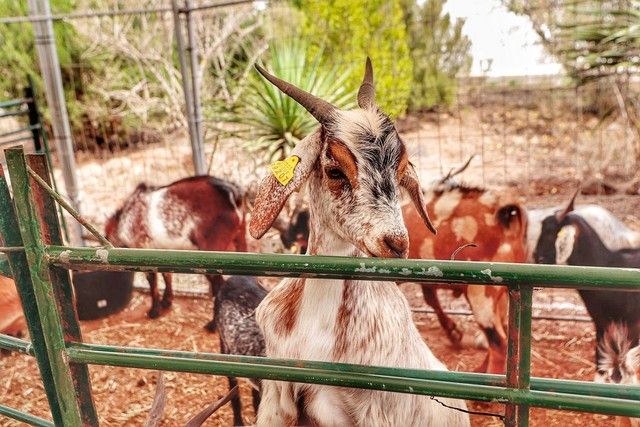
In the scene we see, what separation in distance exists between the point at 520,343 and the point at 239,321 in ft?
7.80

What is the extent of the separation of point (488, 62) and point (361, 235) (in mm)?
4525

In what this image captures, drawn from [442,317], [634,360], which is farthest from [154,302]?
[634,360]

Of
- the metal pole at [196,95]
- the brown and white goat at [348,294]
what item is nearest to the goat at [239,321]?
the brown and white goat at [348,294]

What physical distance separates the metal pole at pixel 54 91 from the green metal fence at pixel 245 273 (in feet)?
13.0

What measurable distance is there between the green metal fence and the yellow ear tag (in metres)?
0.76

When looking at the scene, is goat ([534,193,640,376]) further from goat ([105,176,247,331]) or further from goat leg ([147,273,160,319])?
goat leg ([147,273,160,319])

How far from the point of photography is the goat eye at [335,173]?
2.51 m

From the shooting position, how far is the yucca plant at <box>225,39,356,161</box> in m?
6.17

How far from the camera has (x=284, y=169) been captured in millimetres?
2480

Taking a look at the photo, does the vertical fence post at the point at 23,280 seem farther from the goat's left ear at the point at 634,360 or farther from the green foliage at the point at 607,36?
the green foliage at the point at 607,36

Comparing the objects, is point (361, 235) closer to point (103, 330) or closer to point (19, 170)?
point (19, 170)

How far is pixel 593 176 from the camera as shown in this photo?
786 cm

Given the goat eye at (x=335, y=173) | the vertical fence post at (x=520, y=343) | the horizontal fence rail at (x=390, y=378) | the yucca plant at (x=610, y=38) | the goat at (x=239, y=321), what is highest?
the yucca plant at (x=610, y=38)

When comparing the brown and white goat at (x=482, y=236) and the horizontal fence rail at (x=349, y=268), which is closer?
the horizontal fence rail at (x=349, y=268)
